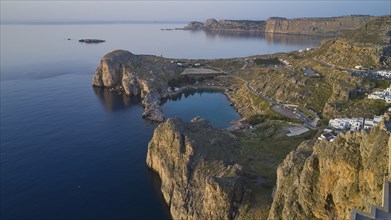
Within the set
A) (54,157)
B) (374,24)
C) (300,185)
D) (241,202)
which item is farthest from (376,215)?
(374,24)

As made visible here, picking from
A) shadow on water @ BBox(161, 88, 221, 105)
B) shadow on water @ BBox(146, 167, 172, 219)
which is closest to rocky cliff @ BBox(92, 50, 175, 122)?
shadow on water @ BBox(161, 88, 221, 105)

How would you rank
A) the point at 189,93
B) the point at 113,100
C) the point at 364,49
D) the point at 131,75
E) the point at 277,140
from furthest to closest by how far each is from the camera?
the point at 131,75, the point at 189,93, the point at 113,100, the point at 364,49, the point at 277,140

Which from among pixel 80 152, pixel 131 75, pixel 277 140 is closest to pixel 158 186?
pixel 80 152

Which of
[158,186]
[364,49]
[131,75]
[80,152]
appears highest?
[364,49]

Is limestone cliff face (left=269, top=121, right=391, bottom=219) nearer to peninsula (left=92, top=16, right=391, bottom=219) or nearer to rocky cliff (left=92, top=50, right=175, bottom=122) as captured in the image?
peninsula (left=92, top=16, right=391, bottom=219)

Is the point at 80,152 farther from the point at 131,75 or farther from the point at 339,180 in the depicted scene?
the point at 131,75

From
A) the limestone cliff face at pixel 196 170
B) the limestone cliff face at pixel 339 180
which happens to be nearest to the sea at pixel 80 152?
the limestone cliff face at pixel 196 170

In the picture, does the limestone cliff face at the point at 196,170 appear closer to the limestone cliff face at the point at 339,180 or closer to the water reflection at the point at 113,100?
the limestone cliff face at the point at 339,180
